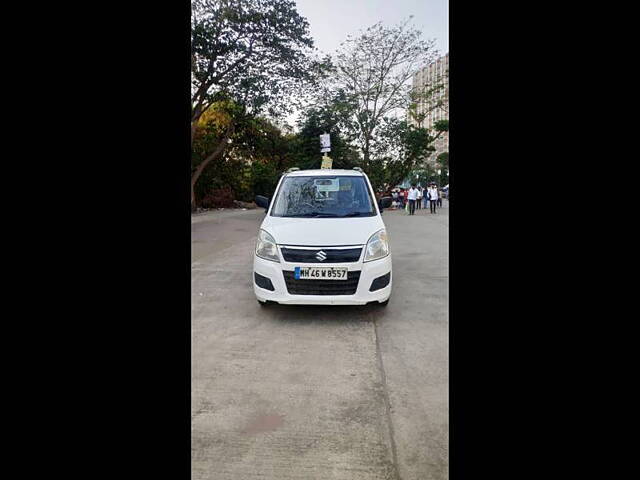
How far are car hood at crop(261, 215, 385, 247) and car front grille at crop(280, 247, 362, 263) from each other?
6cm

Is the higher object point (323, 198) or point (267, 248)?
point (323, 198)

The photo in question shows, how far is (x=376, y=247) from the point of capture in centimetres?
419

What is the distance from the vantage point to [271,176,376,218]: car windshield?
4.80 meters

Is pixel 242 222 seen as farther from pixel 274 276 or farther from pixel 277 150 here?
pixel 274 276

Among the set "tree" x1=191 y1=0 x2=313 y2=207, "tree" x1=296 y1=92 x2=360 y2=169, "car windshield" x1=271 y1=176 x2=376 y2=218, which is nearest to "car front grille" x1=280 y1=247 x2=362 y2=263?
"car windshield" x1=271 y1=176 x2=376 y2=218

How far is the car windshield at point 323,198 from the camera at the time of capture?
189 inches

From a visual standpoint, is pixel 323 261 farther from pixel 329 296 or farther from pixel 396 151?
pixel 396 151

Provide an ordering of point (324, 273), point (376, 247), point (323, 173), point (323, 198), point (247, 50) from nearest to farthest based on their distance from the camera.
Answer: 1. point (324, 273)
2. point (376, 247)
3. point (323, 198)
4. point (323, 173)
5. point (247, 50)

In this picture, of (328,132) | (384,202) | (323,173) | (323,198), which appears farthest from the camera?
(328,132)

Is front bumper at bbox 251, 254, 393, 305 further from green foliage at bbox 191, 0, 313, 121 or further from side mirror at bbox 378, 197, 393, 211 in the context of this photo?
green foliage at bbox 191, 0, 313, 121

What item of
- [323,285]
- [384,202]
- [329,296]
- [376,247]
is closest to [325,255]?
[323,285]

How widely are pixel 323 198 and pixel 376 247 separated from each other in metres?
1.12
